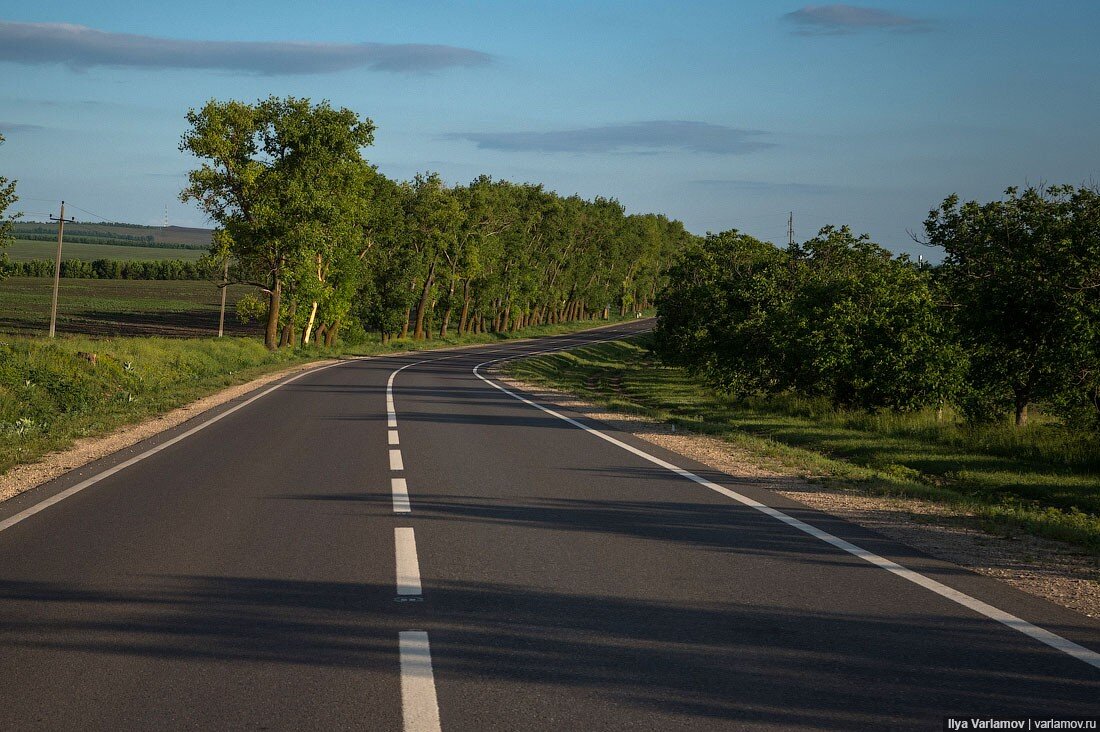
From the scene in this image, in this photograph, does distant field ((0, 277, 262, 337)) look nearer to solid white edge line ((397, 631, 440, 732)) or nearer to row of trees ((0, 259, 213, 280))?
row of trees ((0, 259, 213, 280))

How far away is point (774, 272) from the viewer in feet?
108

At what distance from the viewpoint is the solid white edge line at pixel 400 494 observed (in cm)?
945

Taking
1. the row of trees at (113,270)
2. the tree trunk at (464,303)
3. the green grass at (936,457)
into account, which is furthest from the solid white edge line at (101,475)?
the row of trees at (113,270)

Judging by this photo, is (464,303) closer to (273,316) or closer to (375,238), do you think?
(375,238)

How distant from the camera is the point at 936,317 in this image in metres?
24.2

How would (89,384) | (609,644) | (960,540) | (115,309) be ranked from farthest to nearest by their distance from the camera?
1. (115,309)
2. (89,384)
3. (960,540)
4. (609,644)

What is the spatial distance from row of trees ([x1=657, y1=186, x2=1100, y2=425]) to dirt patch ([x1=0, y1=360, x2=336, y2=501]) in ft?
52.1

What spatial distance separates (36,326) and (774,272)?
5680cm

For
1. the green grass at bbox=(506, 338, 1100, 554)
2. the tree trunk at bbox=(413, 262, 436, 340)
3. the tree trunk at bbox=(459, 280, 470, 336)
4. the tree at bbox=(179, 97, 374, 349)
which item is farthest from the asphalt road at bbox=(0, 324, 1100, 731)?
the tree trunk at bbox=(459, 280, 470, 336)

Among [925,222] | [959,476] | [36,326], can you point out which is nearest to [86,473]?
[959,476]

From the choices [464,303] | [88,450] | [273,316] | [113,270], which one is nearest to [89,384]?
[88,450]

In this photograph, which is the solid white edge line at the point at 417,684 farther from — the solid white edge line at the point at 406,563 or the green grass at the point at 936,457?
the green grass at the point at 936,457

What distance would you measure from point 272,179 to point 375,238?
23.0 meters

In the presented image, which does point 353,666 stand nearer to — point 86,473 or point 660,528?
Result: point 660,528
